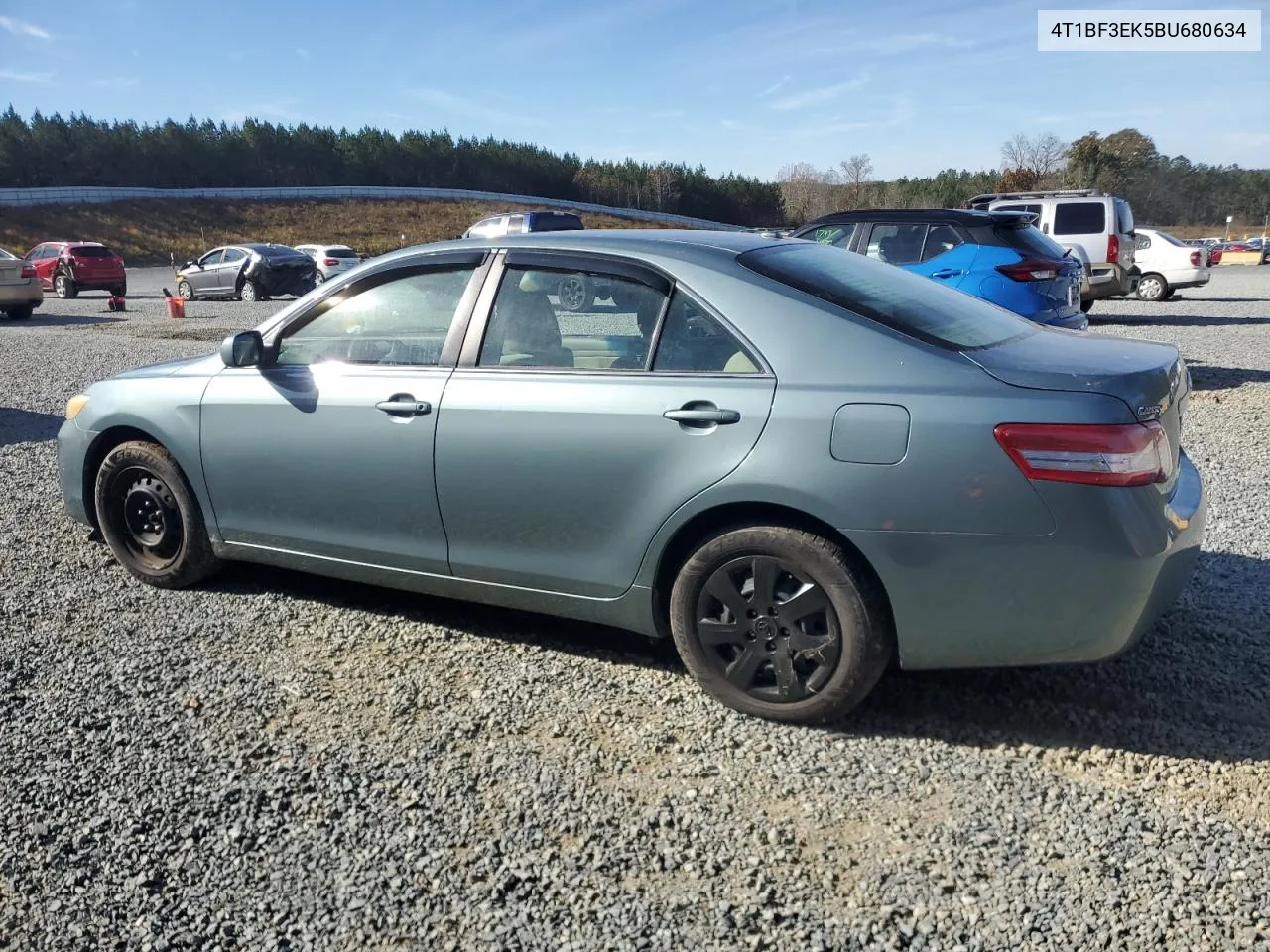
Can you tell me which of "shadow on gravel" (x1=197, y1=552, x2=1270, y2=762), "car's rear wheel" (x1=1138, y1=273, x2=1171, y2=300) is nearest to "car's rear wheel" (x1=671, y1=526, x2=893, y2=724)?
"shadow on gravel" (x1=197, y1=552, x2=1270, y2=762)

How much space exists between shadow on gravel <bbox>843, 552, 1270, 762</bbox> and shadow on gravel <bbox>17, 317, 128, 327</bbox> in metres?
19.7

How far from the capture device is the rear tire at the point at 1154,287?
20.1m

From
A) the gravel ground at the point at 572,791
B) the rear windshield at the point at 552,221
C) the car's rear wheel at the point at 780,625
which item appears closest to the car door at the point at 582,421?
the car's rear wheel at the point at 780,625

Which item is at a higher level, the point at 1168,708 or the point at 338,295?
the point at 338,295

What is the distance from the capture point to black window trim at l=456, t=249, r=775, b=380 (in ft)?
10.8

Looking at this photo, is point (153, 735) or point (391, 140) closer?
point (153, 735)

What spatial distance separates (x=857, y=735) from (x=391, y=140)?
8612 centimetres

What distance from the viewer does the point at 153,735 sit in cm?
329

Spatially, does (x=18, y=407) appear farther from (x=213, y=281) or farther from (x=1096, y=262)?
(x=213, y=281)

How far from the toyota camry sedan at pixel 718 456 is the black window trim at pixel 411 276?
0.01 meters

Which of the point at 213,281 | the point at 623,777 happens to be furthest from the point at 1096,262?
the point at 213,281

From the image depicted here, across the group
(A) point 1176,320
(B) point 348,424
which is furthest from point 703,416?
(A) point 1176,320

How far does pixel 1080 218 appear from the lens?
16.2 metres

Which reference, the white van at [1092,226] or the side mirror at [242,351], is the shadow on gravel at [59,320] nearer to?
the white van at [1092,226]
